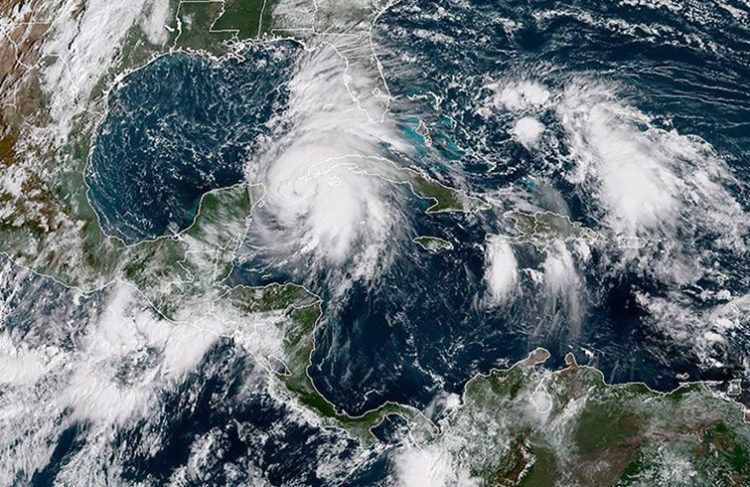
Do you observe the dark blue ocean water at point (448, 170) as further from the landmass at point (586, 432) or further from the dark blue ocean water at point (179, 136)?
the landmass at point (586, 432)

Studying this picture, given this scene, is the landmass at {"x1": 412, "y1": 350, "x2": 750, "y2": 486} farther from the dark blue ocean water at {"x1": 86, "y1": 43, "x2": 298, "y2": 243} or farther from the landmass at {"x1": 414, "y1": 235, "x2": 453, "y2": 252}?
the dark blue ocean water at {"x1": 86, "y1": 43, "x2": 298, "y2": 243}

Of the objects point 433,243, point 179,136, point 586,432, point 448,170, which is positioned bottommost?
point 586,432

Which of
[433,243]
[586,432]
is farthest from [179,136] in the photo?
[586,432]

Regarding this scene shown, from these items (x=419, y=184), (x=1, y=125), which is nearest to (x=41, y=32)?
(x=1, y=125)

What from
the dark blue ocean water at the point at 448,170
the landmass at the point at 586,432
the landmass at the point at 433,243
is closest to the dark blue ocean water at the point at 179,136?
the dark blue ocean water at the point at 448,170

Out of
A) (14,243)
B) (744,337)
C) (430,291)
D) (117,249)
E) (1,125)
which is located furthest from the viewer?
(1,125)

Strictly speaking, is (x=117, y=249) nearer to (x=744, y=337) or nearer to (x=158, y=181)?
(x=158, y=181)

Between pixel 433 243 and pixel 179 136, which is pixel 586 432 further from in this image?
pixel 179 136

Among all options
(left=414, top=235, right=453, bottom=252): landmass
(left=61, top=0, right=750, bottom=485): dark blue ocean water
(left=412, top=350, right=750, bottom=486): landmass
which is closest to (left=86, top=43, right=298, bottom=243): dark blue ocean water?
(left=61, top=0, right=750, bottom=485): dark blue ocean water

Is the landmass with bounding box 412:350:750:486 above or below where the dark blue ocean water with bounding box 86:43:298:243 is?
below

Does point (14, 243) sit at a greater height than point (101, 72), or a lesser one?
lesser

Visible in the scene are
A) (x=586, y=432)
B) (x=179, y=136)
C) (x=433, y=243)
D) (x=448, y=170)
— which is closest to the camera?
(x=586, y=432)
